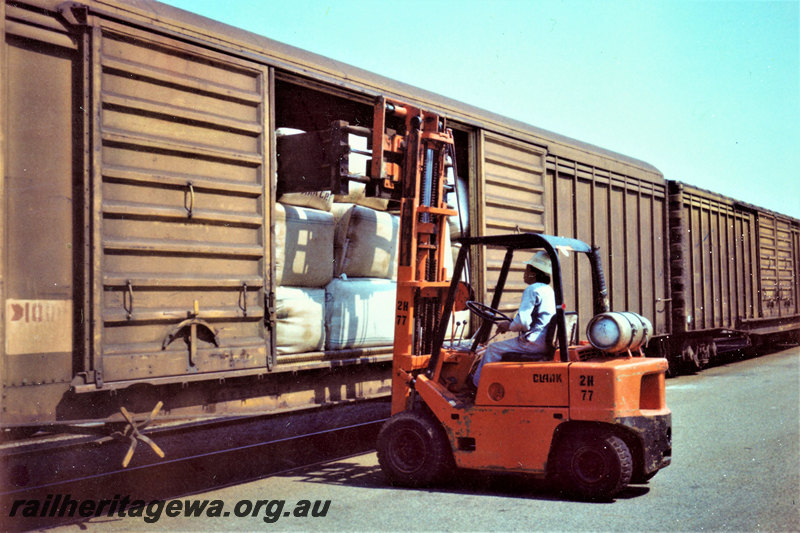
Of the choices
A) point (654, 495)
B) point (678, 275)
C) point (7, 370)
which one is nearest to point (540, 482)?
point (654, 495)

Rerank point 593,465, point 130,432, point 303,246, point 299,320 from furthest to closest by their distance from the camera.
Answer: point 303,246 → point 299,320 → point 593,465 → point 130,432

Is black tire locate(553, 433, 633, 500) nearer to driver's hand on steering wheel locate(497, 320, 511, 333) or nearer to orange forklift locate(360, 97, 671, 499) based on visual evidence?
orange forklift locate(360, 97, 671, 499)

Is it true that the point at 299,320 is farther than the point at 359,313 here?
No

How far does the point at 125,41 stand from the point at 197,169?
3.11 feet

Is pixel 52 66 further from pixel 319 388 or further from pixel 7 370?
pixel 319 388

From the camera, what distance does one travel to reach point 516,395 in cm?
501

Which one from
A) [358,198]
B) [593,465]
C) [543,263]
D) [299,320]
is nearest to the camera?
[593,465]

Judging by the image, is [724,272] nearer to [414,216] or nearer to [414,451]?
[414,216]

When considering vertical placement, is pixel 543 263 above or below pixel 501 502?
above

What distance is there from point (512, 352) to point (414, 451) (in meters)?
1.00

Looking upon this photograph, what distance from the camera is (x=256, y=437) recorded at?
25.6 ft

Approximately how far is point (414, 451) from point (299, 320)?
142 centimetres

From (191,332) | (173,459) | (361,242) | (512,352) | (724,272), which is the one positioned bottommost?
(173,459)

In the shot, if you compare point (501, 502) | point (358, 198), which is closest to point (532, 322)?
point (501, 502)
